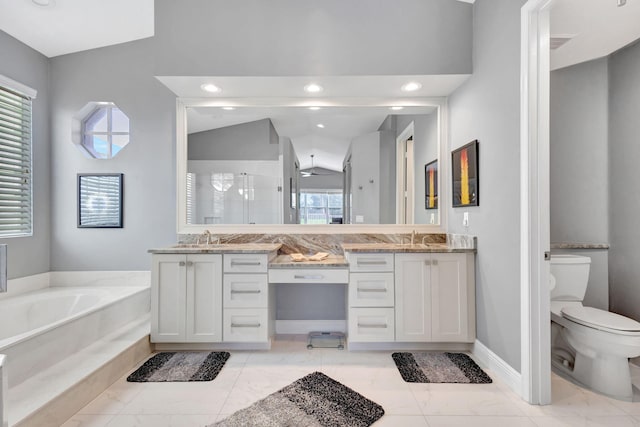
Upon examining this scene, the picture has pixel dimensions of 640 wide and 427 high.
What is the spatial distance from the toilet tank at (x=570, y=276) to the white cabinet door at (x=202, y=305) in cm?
256

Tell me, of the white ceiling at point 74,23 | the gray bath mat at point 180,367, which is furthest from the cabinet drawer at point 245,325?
the white ceiling at point 74,23

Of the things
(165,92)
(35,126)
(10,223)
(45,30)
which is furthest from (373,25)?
(10,223)

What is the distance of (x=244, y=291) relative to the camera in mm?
2422

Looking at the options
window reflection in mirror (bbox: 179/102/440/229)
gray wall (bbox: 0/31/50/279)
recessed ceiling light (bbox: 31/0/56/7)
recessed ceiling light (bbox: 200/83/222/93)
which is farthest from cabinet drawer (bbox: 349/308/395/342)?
recessed ceiling light (bbox: 31/0/56/7)

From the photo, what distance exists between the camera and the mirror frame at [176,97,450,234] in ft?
9.48

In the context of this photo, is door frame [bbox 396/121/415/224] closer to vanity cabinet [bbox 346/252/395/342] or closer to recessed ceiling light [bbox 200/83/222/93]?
vanity cabinet [bbox 346/252/395/342]

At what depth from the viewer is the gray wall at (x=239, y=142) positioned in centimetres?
296

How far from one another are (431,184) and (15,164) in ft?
12.4

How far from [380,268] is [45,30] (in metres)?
3.52

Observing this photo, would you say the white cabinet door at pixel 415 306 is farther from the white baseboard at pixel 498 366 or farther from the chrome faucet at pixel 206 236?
the chrome faucet at pixel 206 236

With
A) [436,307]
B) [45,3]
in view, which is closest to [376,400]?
[436,307]

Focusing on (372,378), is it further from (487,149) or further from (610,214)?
(610,214)

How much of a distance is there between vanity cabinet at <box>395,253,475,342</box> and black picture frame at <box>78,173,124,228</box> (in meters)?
2.79

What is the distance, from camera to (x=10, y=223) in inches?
105
